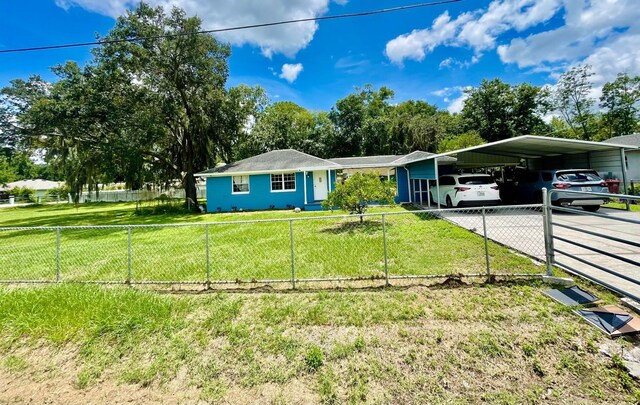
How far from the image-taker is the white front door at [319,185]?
18781 mm

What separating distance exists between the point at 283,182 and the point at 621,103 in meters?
39.0

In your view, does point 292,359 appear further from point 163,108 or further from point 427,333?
point 163,108

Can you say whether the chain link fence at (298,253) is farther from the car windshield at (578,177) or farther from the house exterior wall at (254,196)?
the house exterior wall at (254,196)

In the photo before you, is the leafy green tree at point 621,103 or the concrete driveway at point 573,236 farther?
the leafy green tree at point 621,103

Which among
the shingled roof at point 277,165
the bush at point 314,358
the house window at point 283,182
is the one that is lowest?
the bush at point 314,358

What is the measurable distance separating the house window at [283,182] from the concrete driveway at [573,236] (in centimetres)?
989

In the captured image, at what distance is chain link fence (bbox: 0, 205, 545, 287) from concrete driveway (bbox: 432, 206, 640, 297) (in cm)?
6

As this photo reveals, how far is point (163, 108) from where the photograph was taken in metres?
19.2

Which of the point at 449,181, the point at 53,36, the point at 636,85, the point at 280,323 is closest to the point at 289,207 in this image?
the point at 449,181

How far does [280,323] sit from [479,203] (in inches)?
429

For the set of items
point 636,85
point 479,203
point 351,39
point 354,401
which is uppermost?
point 636,85

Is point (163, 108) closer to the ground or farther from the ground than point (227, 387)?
farther from the ground

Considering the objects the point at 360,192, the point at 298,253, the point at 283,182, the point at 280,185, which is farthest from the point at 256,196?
the point at 298,253

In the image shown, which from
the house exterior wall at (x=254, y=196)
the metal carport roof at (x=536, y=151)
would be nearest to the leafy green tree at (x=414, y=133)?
the metal carport roof at (x=536, y=151)
